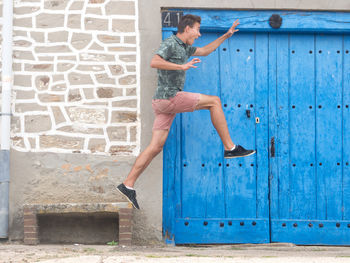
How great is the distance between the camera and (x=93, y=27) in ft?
19.0

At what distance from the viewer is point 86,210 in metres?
5.43

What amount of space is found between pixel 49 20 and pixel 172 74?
1540 mm

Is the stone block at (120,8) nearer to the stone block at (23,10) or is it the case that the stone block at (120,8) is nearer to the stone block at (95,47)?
the stone block at (95,47)

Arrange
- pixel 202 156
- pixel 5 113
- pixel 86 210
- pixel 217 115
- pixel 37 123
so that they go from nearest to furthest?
pixel 217 115
pixel 86 210
pixel 5 113
pixel 37 123
pixel 202 156

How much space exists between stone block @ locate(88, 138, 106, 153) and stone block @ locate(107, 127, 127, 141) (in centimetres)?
9

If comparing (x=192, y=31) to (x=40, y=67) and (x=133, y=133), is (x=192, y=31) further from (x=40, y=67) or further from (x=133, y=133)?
(x=40, y=67)

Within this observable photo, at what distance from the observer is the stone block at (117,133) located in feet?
18.9

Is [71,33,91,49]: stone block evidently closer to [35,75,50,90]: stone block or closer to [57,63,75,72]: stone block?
[57,63,75,72]: stone block

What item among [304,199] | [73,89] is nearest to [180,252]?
[304,199]

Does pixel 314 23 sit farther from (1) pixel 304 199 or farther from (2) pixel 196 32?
(1) pixel 304 199

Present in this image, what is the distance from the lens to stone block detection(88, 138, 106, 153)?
5734mm

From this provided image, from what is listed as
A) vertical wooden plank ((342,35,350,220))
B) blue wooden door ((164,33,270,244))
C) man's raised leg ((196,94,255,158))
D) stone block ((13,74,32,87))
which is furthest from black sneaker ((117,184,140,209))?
vertical wooden plank ((342,35,350,220))

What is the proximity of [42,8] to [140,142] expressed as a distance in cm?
175

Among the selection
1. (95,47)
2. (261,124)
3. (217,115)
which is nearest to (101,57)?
(95,47)
